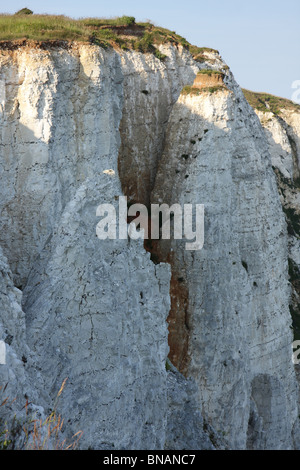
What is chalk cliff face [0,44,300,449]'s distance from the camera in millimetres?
11883

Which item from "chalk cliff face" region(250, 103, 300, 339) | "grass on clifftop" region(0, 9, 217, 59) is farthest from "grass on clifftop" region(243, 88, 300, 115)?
"grass on clifftop" region(0, 9, 217, 59)

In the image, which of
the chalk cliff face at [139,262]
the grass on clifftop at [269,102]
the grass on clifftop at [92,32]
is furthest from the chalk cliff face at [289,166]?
the grass on clifftop at [92,32]

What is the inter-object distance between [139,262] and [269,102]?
46878mm

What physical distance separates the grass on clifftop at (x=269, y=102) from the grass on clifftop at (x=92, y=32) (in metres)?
29.1

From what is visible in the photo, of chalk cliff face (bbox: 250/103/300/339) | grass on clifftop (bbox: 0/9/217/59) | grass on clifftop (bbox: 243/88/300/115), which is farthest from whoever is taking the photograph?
grass on clifftop (bbox: 243/88/300/115)

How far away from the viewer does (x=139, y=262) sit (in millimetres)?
13844

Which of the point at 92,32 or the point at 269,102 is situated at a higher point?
the point at 269,102

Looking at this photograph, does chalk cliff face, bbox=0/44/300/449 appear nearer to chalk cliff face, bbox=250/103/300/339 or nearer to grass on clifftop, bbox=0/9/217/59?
grass on clifftop, bbox=0/9/217/59

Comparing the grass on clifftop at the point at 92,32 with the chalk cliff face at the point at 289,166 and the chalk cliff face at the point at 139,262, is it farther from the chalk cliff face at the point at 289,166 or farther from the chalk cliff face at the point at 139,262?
the chalk cliff face at the point at 289,166

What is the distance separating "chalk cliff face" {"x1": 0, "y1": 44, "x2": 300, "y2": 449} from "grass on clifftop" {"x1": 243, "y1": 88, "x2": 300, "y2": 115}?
29.2m

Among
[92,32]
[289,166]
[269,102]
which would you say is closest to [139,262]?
[92,32]

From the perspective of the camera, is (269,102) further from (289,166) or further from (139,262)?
(139,262)

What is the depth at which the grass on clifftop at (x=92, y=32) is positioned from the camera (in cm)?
1708

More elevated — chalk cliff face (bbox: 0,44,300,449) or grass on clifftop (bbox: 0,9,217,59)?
grass on clifftop (bbox: 0,9,217,59)
